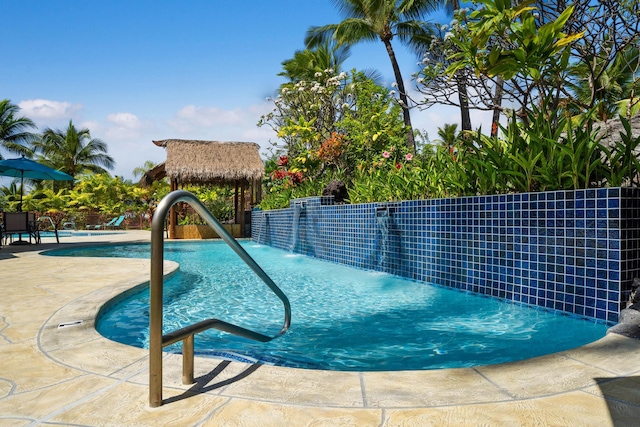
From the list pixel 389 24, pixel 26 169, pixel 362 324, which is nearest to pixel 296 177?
pixel 26 169

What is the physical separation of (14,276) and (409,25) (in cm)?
1793

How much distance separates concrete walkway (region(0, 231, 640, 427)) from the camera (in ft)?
5.39

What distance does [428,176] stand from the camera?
6.03 m

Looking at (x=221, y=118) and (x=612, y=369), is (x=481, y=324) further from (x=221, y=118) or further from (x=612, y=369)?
(x=221, y=118)

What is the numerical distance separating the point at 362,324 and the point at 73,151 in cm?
3661

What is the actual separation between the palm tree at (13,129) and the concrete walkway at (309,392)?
33.7m

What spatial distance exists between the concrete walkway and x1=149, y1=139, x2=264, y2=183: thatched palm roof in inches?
562

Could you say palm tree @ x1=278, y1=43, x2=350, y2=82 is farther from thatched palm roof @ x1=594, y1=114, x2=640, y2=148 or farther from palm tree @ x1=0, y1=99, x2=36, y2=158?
palm tree @ x1=0, y1=99, x2=36, y2=158

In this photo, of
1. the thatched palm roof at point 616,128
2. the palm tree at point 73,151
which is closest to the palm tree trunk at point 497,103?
the thatched palm roof at point 616,128

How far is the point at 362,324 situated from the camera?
3.92m

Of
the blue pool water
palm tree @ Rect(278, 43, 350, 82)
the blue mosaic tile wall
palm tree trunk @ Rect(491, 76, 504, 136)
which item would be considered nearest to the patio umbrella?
the blue pool water

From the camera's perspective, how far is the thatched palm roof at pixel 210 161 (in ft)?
53.8

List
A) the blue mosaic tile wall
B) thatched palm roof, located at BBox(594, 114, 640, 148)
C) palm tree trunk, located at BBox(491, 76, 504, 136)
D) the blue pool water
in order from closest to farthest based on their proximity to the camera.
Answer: the blue pool water, the blue mosaic tile wall, thatched palm roof, located at BBox(594, 114, 640, 148), palm tree trunk, located at BBox(491, 76, 504, 136)

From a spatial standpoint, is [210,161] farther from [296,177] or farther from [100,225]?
[100,225]
